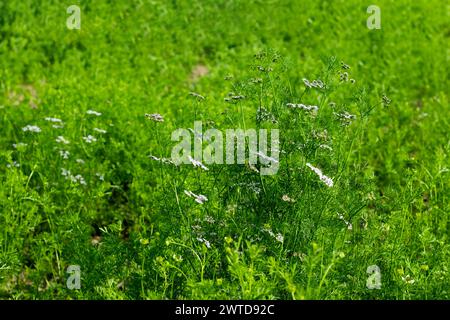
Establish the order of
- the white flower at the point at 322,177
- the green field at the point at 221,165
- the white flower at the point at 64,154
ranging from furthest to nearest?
the white flower at the point at 64,154 → the green field at the point at 221,165 → the white flower at the point at 322,177

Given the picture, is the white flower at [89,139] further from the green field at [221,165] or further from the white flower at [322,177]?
the white flower at [322,177]

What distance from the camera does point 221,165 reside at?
4285 mm

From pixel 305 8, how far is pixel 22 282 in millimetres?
7089

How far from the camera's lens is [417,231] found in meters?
4.58

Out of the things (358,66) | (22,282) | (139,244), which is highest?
(358,66)

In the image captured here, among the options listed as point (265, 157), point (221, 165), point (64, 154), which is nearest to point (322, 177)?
point (265, 157)

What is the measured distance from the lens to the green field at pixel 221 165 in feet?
13.3

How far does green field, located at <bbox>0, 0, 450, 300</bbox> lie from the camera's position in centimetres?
404

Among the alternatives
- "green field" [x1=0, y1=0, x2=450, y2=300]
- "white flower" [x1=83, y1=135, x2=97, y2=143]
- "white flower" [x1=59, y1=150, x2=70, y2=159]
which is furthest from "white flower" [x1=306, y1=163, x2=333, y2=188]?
"white flower" [x1=83, y1=135, x2=97, y2=143]

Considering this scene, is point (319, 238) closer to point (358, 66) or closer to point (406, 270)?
point (406, 270)

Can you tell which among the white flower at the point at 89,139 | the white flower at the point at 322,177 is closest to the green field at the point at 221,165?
the white flower at the point at 89,139

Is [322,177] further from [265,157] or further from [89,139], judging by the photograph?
[89,139]
